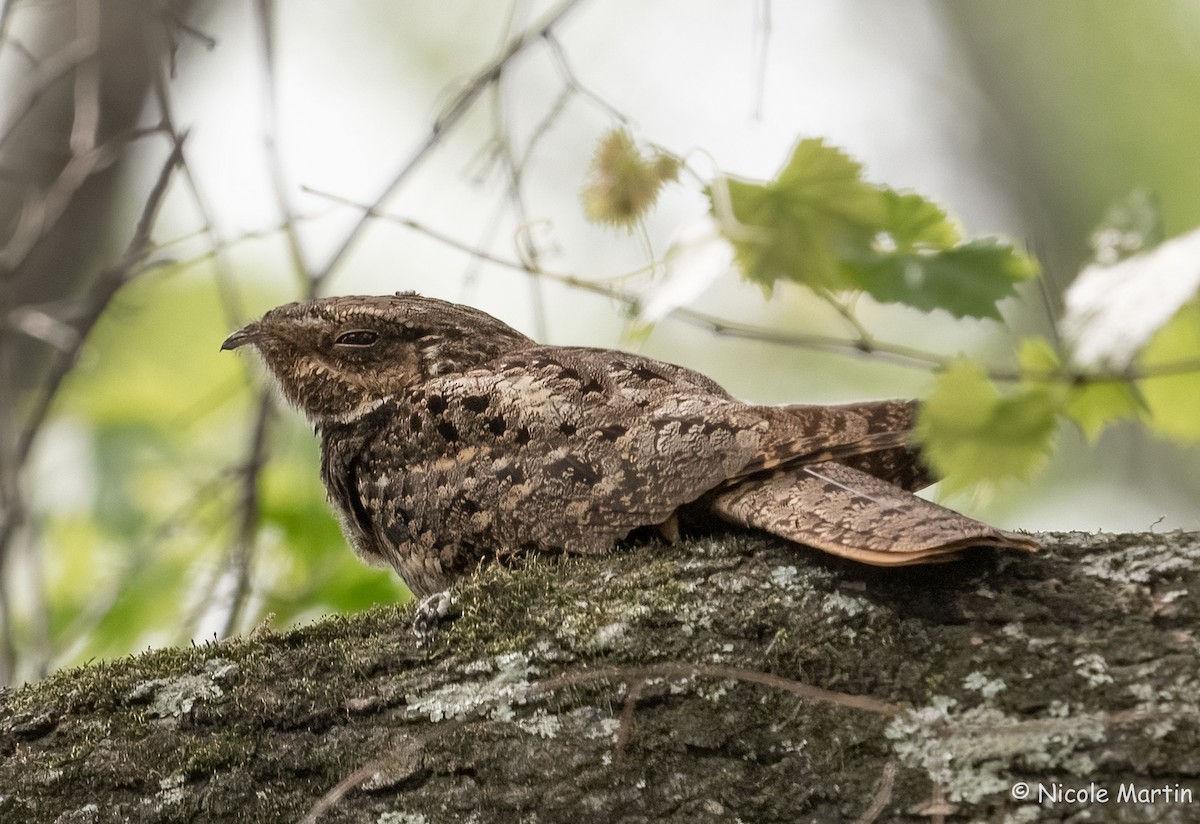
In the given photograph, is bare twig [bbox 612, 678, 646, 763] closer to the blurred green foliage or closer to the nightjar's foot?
the nightjar's foot

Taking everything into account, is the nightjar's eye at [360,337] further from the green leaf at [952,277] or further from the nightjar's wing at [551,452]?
the green leaf at [952,277]

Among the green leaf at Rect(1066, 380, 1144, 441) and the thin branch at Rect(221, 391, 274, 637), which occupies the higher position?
the thin branch at Rect(221, 391, 274, 637)

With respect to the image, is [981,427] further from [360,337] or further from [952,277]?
[360,337]

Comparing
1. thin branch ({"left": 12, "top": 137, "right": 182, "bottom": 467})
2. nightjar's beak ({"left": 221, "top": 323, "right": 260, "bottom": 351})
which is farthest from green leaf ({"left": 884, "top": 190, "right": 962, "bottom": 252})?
thin branch ({"left": 12, "top": 137, "right": 182, "bottom": 467})

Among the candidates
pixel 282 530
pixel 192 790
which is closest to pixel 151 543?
pixel 282 530

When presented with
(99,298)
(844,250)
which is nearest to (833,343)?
(844,250)

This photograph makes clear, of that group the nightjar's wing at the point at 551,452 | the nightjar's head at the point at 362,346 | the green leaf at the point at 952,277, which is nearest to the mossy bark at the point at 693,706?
the nightjar's wing at the point at 551,452
